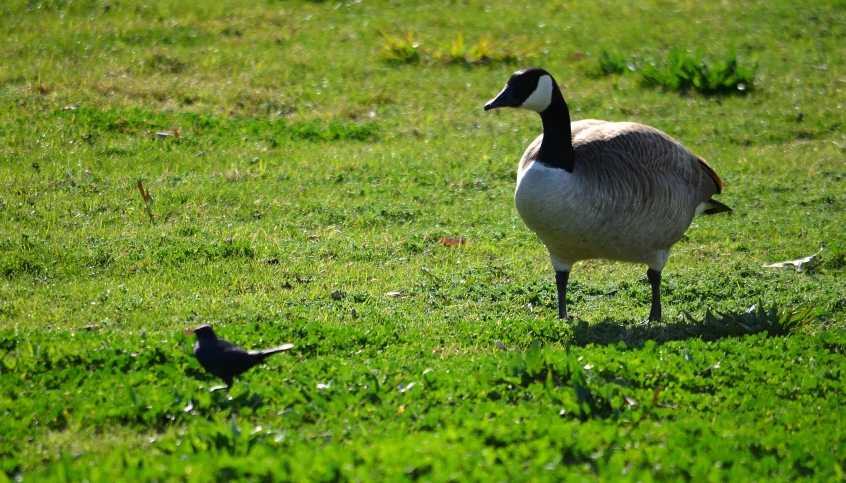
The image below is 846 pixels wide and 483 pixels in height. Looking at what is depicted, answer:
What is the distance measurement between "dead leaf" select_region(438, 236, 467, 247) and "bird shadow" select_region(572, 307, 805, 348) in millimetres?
2127

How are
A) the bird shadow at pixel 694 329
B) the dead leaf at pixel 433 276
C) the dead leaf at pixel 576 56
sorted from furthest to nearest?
the dead leaf at pixel 576 56
the dead leaf at pixel 433 276
the bird shadow at pixel 694 329

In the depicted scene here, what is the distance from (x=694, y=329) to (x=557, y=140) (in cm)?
172

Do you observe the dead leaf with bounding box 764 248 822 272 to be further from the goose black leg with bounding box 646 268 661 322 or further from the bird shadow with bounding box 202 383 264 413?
the bird shadow with bounding box 202 383 264 413

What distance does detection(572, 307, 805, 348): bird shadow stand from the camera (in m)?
6.50

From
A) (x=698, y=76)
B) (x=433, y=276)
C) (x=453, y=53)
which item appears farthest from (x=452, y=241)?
(x=698, y=76)

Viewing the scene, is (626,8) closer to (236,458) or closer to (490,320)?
(490,320)

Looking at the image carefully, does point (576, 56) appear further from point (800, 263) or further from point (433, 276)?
point (433, 276)

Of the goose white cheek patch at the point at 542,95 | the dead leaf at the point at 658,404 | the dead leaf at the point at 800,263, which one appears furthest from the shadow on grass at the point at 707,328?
the goose white cheek patch at the point at 542,95

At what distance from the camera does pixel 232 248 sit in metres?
7.94

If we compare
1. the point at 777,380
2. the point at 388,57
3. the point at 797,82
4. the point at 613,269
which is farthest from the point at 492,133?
the point at 777,380

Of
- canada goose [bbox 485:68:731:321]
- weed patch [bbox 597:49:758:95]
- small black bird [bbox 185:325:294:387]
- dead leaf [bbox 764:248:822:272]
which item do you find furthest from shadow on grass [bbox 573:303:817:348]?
weed patch [bbox 597:49:758:95]

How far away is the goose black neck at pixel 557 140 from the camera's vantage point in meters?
6.62

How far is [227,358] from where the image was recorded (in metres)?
5.13

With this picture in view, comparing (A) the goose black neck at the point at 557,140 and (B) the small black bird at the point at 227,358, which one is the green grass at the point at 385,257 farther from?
(A) the goose black neck at the point at 557,140
